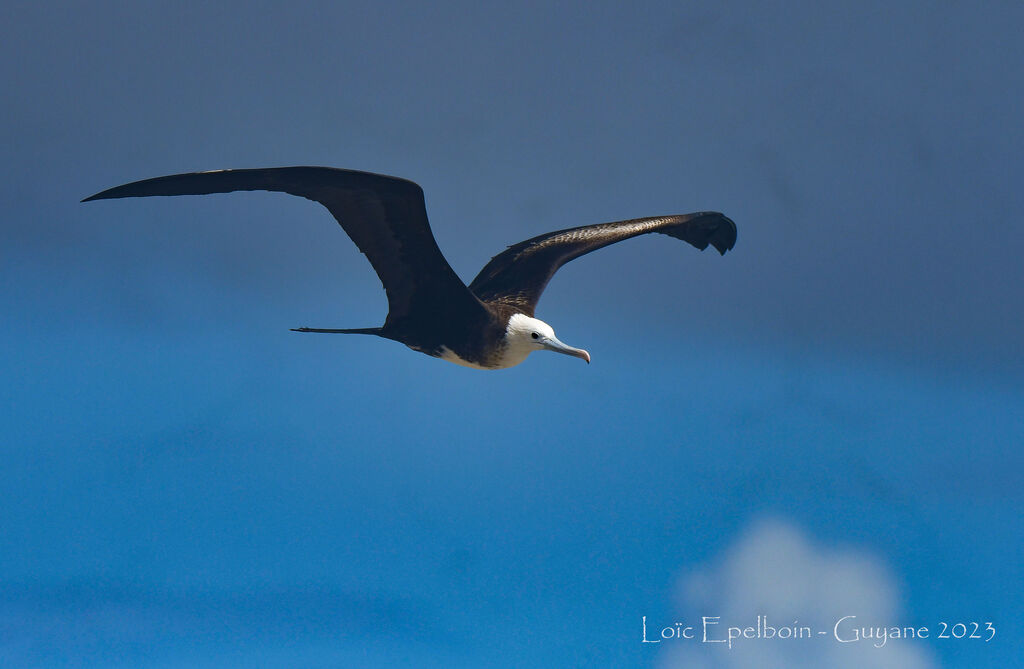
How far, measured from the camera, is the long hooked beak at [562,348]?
27.1 feet

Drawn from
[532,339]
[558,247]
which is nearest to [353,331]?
[532,339]

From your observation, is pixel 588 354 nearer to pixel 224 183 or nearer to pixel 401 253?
pixel 401 253

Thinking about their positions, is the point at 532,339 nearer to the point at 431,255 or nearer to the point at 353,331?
the point at 431,255

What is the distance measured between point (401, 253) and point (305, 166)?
1.27 metres

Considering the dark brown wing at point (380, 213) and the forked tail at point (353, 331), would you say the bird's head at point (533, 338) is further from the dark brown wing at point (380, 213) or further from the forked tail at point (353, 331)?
the forked tail at point (353, 331)

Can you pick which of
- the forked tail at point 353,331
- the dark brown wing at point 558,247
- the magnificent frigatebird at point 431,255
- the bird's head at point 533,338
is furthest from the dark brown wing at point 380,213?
the dark brown wing at point 558,247

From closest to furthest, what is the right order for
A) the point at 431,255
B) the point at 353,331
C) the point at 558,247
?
the point at 431,255, the point at 353,331, the point at 558,247

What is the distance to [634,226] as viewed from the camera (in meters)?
9.86

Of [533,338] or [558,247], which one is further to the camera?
[558,247]

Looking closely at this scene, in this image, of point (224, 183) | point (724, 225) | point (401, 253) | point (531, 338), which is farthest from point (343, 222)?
point (724, 225)

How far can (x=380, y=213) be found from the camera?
7410 mm

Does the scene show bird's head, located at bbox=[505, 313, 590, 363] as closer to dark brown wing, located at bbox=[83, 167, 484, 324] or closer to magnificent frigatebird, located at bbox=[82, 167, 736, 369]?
magnificent frigatebird, located at bbox=[82, 167, 736, 369]

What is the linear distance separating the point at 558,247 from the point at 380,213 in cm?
259

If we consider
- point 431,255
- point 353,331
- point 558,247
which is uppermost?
point 558,247
